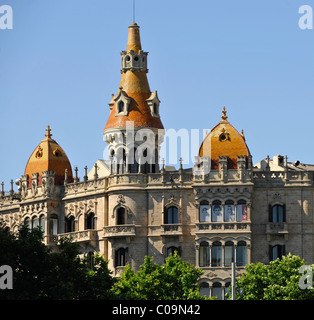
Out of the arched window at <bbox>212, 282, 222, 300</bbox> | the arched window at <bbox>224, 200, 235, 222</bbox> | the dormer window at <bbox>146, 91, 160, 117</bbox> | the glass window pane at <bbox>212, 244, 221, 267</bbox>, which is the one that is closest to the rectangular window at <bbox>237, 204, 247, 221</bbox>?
the arched window at <bbox>224, 200, 235, 222</bbox>

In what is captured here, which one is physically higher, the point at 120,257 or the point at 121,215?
the point at 121,215

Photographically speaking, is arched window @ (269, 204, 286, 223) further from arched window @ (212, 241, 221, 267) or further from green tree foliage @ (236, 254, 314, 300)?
green tree foliage @ (236, 254, 314, 300)

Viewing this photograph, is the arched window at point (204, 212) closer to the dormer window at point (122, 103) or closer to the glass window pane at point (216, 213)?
the glass window pane at point (216, 213)

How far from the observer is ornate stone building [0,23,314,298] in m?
114

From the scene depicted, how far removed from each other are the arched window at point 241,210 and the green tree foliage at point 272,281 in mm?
9733

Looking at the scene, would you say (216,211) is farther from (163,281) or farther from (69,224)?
(69,224)

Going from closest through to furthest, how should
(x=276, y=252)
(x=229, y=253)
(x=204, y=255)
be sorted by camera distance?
(x=229, y=253) < (x=276, y=252) < (x=204, y=255)

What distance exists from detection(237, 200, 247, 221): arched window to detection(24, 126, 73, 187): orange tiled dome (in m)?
23.3

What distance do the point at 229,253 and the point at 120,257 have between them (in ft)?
38.1

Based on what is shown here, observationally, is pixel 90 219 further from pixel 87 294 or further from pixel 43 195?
pixel 87 294

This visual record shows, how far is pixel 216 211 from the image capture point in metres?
115

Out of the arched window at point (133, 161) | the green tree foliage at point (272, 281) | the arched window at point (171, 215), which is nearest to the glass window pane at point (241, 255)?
the arched window at point (171, 215)

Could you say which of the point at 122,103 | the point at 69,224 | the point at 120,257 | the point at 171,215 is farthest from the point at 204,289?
the point at 122,103

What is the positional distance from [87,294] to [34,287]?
649 cm
